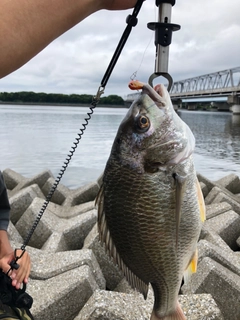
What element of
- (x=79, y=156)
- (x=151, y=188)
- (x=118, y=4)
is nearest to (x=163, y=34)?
(x=118, y=4)

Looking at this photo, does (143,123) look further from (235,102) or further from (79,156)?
(235,102)

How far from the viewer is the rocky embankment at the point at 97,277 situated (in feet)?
8.68

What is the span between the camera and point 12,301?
230cm

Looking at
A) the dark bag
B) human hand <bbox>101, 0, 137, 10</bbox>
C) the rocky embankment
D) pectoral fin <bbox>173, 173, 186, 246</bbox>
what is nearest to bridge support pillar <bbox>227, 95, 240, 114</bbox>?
the rocky embankment

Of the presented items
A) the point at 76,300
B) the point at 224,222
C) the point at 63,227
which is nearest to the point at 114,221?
the point at 76,300

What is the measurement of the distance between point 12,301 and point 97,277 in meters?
1.31

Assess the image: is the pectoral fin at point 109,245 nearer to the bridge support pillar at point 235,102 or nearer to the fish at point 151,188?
the fish at point 151,188

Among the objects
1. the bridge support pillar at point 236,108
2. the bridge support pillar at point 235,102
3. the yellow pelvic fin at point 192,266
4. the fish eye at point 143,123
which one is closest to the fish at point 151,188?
the fish eye at point 143,123

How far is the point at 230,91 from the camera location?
3334cm

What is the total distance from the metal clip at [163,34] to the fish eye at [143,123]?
0.21 metres

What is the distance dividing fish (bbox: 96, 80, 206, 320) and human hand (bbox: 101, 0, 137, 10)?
13.1 inches

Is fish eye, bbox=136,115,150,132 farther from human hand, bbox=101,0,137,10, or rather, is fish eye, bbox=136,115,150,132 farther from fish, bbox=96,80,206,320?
human hand, bbox=101,0,137,10

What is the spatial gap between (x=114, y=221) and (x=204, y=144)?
16.3m

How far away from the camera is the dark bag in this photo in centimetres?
221
